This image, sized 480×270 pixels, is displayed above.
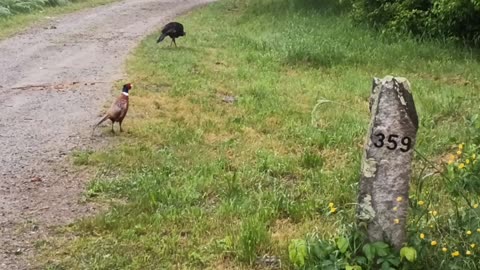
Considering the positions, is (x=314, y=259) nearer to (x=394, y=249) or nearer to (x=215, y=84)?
(x=394, y=249)

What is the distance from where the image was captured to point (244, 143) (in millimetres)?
7340

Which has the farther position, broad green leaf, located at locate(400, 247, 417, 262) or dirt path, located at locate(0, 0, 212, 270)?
dirt path, located at locate(0, 0, 212, 270)

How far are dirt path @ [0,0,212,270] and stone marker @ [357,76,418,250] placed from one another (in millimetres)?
2291

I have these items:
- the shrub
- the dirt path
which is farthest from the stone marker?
the shrub

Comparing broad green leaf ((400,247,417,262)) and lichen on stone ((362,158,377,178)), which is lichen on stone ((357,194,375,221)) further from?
broad green leaf ((400,247,417,262))

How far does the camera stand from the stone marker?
391cm

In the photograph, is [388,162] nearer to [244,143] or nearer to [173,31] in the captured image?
[244,143]

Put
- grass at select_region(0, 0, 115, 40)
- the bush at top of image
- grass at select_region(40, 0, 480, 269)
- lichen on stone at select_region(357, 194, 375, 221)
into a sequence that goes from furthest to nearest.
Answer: the bush at top of image < grass at select_region(0, 0, 115, 40) < grass at select_region(40, 0, 480, 269) < lichen on stone at select_region(357, 194, 375, 221)

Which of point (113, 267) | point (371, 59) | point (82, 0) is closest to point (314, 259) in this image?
point (113, 267)

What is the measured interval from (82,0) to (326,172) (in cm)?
1958

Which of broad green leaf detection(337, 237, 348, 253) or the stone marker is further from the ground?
the stone marker

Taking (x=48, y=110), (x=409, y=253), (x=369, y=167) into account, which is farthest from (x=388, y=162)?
(x=48, y=110)

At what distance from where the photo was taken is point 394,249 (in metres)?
3.99

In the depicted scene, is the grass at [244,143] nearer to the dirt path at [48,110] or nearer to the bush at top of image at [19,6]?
→ the dirt path at [48,110]
